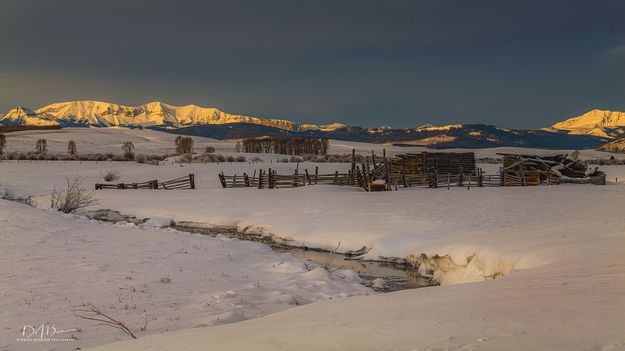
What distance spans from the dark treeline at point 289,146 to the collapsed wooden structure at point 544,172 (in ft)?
338

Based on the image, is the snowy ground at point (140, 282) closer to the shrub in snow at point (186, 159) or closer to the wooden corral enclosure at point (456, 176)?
the wooden corral enclosure at point (456, 176)

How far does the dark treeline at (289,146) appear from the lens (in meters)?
142

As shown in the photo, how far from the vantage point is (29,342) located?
659cm

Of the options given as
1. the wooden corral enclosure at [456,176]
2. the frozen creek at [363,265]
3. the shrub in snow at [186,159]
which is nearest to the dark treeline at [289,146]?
the shrub in snow at [186,159]

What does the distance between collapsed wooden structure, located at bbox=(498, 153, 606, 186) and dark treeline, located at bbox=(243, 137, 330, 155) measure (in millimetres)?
102890

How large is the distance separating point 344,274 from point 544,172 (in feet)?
85.9

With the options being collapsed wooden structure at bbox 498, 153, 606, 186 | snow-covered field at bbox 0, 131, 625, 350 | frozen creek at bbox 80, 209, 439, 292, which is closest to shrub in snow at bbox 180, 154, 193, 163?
snow-covered field at bbox 0, 131, 625, 350

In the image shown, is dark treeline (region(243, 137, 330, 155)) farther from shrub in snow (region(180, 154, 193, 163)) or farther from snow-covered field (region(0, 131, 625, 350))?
snow-covered field (region(0, 131, 625, 350))

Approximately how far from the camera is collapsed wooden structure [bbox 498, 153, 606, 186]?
109ft

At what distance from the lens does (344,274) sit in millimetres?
11602

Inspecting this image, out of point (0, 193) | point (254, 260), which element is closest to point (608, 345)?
point (254, 260)

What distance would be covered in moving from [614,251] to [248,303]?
6109 millimetres

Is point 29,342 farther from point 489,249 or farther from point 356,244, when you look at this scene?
point 356,244

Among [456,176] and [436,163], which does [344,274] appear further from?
[436,163]
